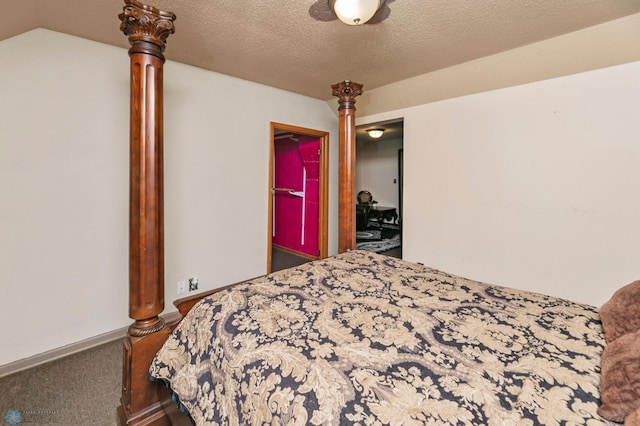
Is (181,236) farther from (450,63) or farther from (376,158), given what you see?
(376,158)

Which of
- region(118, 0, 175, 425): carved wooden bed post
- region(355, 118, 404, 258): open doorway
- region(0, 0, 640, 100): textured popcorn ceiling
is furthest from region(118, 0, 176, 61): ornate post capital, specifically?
region(355, 118, 404, 258): open doorway

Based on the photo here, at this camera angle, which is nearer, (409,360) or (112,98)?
(409,360)

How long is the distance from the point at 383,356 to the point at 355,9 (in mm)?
1591

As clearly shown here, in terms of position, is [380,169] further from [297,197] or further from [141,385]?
[141,385]

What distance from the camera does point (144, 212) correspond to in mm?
1206

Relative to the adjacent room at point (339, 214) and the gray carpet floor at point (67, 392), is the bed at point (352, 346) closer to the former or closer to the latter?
the adjacent room at point (339, 214)

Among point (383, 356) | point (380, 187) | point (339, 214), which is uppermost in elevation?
point (380, 187)

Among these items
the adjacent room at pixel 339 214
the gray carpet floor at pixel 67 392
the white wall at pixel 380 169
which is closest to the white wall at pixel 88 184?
the adjacent room at pixel 339 214

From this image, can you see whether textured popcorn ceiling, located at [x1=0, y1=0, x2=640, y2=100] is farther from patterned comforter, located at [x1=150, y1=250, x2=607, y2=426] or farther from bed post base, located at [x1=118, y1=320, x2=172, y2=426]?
bed post base, located at [x1=118, y1=320, x2=172, y2=426]

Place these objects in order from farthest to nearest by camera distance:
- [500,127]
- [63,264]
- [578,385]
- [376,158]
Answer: [376,158] → [500,127] → [63,264] → [578,385]

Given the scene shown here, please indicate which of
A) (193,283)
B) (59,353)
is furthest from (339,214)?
(59,353)

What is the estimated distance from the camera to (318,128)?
353cm

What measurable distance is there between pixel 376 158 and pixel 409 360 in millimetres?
6105

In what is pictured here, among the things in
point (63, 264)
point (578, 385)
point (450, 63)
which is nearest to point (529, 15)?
point (450, 63)
